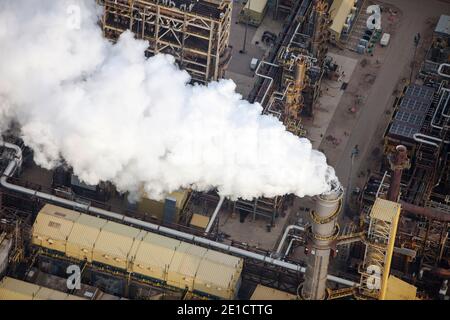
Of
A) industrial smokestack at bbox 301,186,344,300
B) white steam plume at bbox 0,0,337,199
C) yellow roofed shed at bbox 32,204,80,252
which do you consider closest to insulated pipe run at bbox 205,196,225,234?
white steam plume at bbox 0,0,337,199

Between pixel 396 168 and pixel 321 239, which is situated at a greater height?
pixel 396 168

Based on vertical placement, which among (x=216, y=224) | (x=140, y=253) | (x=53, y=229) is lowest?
(x=53, y=229)

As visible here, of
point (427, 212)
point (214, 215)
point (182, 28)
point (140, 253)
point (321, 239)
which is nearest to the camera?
point (321, 239)

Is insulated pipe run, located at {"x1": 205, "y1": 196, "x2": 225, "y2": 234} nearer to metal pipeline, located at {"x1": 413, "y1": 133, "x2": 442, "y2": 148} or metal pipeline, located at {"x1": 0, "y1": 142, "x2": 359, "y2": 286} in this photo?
metal pipeline, located at {"x1": 0, "y1": 142, "x2": 359, "y2": 286}

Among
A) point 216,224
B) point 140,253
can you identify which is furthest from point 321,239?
point 216,224

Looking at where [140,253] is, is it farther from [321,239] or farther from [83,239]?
[321,239]

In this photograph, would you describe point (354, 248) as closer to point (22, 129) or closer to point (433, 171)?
point (433, 171)

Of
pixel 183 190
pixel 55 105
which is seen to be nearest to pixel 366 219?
pixel 183 190
